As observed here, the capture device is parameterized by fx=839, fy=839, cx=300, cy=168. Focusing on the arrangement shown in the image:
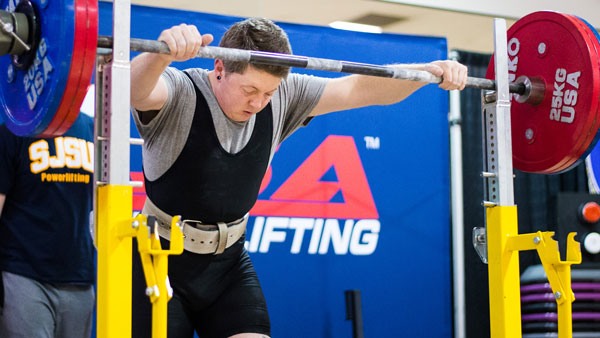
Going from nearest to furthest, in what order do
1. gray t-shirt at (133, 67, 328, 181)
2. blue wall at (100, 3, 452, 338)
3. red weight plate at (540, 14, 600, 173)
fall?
gray t-shirt at (133, 67, 328, 181) → red weight plate at (540, 14, 600, 173) → blue wall at (100, 3, 452, 338)

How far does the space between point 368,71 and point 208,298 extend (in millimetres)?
824

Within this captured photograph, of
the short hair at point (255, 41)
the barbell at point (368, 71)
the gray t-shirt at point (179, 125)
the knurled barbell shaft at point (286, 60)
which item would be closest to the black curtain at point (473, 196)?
the barbell at point (368, 71)

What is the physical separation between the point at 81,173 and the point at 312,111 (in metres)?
1.08

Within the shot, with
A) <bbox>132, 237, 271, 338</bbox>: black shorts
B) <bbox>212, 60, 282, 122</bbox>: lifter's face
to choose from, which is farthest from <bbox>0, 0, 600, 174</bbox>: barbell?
<bbox>132, 237, 271, 338</bbox>: black shorts

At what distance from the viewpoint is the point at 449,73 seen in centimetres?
266

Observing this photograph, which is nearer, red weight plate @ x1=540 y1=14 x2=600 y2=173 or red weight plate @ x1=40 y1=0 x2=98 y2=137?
red weight plate @ x1=40 y1=0 x2=98 y2=137

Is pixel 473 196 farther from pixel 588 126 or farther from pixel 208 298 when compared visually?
pixel 208 298

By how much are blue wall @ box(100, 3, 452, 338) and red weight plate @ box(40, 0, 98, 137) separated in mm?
2136

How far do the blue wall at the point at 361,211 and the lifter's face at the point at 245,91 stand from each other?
1869 mm

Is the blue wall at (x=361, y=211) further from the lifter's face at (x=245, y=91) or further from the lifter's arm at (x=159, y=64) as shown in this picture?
the lifter's arm at (x=159, y=64)

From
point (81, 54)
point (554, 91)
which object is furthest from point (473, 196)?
point (81, 54)

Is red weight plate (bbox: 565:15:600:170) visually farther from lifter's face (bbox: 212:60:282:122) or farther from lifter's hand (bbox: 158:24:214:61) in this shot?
lifter's hand (bbox: 158:24:214:61)

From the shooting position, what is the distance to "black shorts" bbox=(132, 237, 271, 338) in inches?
95.2

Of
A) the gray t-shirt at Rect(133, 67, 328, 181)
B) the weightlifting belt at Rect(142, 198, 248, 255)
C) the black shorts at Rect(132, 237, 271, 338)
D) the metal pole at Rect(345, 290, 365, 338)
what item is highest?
the gray t-shirt at Rect(133, 67, 328, 181)
